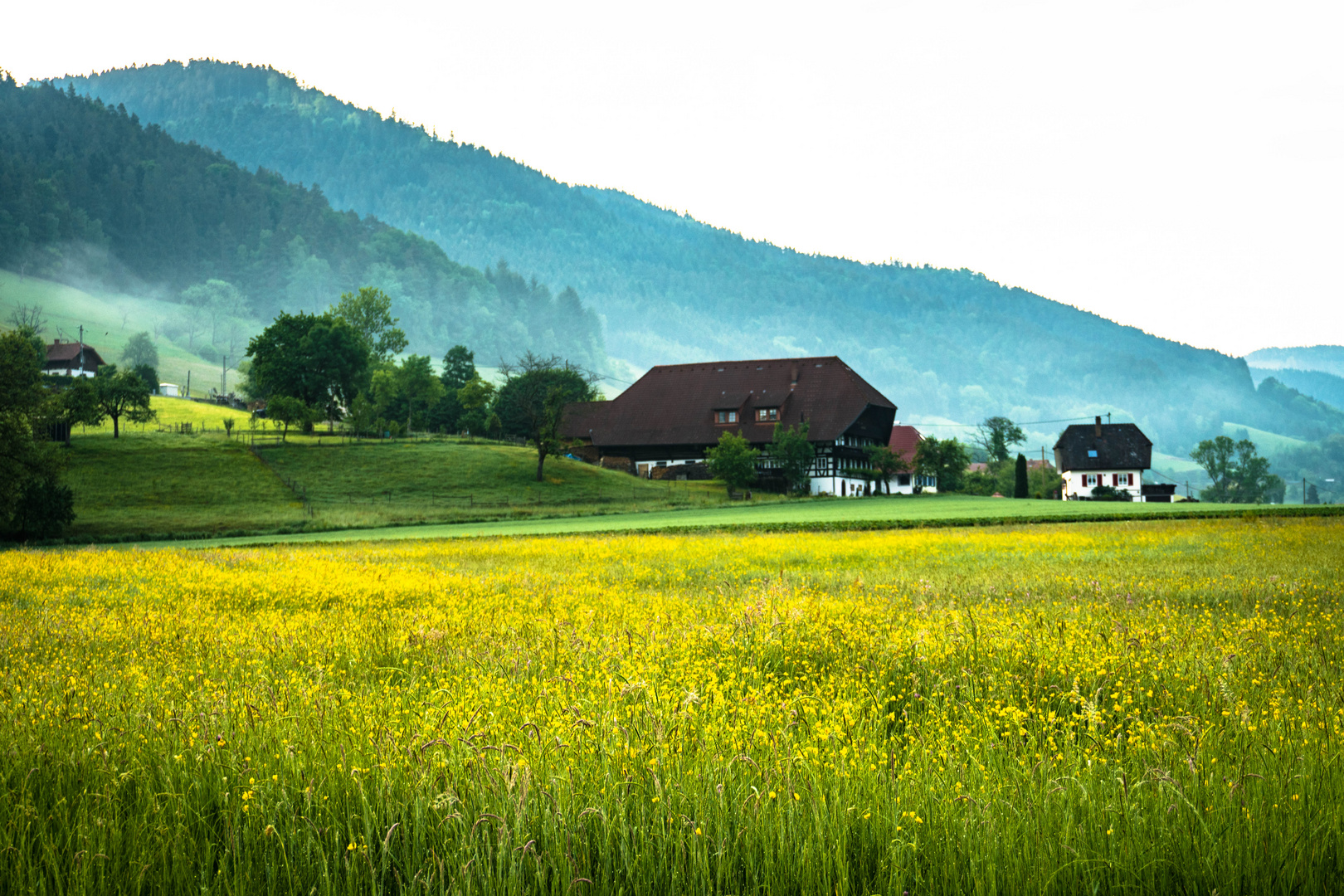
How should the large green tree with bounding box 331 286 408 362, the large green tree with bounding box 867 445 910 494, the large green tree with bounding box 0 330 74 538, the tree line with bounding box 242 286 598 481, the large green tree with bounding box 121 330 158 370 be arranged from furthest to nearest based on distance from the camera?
the large green tree with bounding box 121 330 158 370 < the large green tree with bounding box 331 286 408 362 < the large green tree with bounding box 867 445 910 494 < the tree line with bounding box 242 286 598 481 < the large green tree with bounding box 0 330 74 538

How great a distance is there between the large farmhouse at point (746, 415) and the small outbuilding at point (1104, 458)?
127ft

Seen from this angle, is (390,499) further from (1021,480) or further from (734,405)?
(1021,480)

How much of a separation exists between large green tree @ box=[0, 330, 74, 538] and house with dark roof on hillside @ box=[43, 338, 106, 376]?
12102cm

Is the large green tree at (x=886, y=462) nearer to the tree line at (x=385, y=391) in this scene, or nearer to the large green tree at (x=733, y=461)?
the large green tree at (x=733, y=461)

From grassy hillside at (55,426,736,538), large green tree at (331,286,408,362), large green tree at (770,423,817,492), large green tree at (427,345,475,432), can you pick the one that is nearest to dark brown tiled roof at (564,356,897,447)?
large green tree at (770,423,817,492)

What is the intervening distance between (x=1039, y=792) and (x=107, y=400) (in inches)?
3955

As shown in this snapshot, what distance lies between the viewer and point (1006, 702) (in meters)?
5.98

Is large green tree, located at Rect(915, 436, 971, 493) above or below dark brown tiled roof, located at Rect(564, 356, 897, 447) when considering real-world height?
below

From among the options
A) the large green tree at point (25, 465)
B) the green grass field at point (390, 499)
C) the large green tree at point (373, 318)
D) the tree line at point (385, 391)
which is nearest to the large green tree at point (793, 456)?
the green grass field at point (390, 499)

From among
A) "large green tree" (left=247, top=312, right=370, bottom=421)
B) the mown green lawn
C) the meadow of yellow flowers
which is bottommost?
the mown green lawn

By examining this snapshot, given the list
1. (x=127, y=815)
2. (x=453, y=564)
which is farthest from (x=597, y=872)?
(x=453, y=564)

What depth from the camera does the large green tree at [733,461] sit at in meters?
81.4

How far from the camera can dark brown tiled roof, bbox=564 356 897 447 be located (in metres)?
99.9

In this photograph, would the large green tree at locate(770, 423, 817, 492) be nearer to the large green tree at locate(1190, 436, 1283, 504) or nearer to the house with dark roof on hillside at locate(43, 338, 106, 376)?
the large green tree at locate(1190, 436, 1283, 504)
